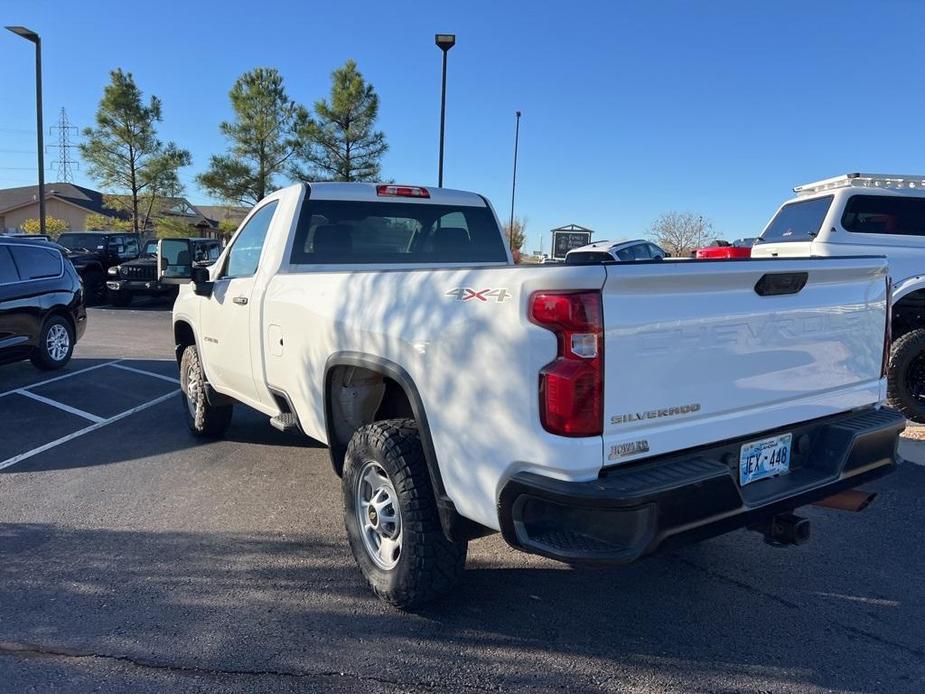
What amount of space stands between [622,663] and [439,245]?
3096 mm

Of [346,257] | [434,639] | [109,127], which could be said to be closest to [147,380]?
[346,257]

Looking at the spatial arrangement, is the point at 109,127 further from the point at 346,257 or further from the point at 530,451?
the point at 530,451

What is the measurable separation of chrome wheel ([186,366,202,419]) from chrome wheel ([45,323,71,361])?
4.18m

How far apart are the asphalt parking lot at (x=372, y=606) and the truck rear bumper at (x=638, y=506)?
25.6 inches

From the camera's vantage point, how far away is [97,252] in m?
19.0

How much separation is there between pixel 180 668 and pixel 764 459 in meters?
2.53

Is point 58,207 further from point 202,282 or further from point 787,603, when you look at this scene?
point 787,603

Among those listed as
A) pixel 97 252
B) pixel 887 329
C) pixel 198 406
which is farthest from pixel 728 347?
pixel 97 252

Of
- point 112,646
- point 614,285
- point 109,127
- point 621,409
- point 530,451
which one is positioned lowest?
point 112,646

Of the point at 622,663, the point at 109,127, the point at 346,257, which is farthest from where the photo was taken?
the point at 109,127

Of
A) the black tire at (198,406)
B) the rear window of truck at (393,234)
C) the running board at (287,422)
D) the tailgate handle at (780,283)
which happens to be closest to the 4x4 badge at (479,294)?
the tailgate handle at (780,283)

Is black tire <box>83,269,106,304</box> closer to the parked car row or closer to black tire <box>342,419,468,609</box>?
the parked car row

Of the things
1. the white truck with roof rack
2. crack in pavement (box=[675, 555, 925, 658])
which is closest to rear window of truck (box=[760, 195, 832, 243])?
the white truck with roof rack

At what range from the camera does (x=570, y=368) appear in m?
2.37
